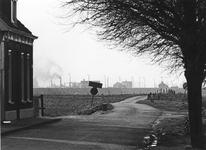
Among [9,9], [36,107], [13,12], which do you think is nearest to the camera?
[9,9]

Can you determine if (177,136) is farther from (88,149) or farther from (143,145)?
(88,149)

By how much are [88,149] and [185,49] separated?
3.85 m

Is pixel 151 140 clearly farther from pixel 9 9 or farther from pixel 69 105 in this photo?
pixel 69 105

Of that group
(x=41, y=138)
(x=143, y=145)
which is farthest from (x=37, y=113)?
(x=143, y=145)

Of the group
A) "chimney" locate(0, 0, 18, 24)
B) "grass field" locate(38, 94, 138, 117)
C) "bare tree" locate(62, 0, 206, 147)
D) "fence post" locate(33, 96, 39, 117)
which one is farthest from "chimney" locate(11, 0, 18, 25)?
"grass field" locate(38, 94, 138, 117)

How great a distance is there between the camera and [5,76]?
17.9 meters

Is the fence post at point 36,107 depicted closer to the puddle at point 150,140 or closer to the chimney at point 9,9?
the chimney at point 9,9

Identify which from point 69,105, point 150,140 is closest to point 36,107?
point 150,140

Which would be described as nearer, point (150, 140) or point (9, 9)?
point (150, 140)

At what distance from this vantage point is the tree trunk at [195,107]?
10919 millimetres

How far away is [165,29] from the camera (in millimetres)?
10586

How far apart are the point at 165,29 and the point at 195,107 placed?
2.42 meters

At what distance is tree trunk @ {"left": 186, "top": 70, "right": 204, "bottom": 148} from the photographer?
1092cm

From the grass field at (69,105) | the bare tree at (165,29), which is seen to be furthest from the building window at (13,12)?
the grass field at (69,105)
